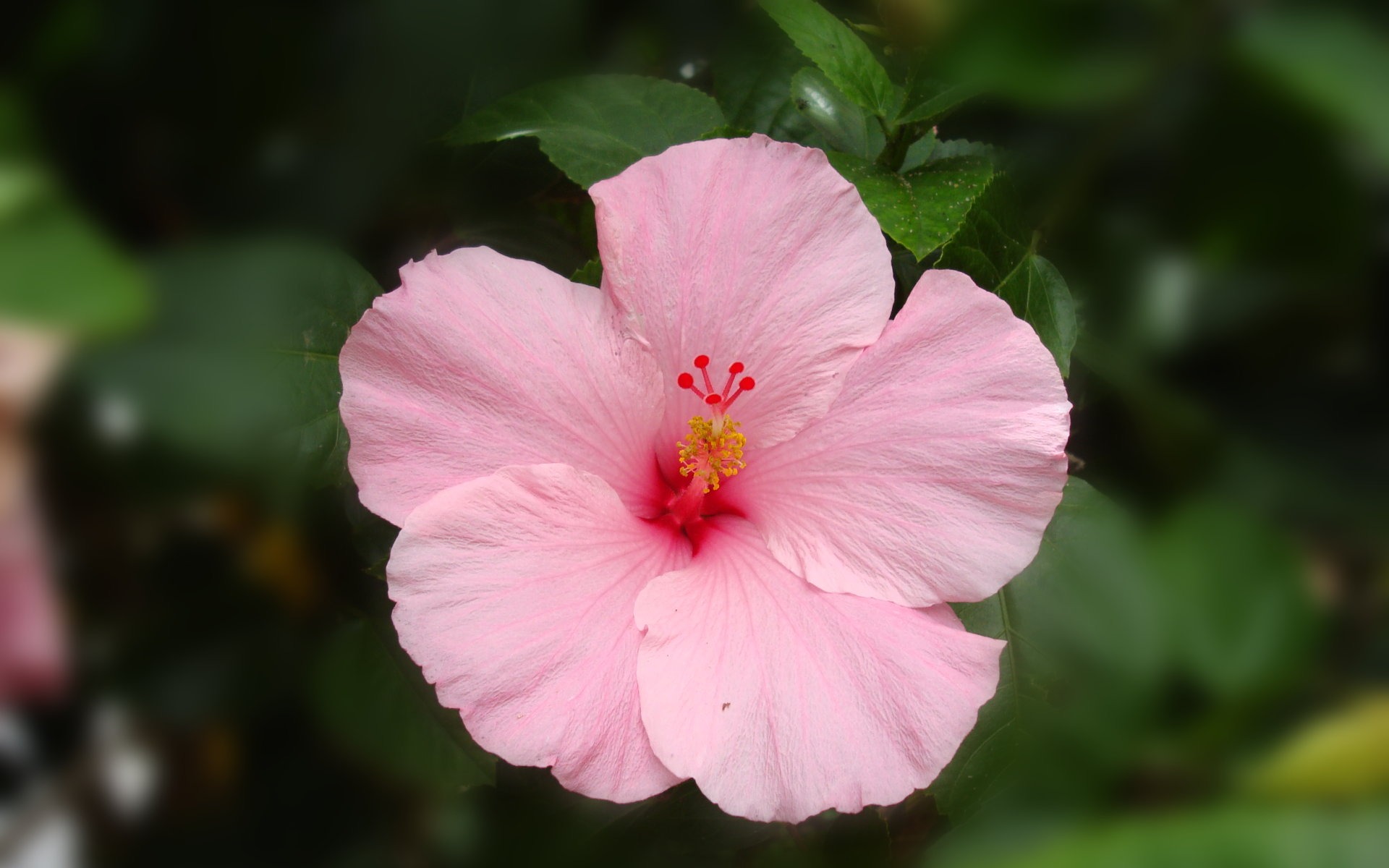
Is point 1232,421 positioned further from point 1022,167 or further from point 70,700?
point 70,700

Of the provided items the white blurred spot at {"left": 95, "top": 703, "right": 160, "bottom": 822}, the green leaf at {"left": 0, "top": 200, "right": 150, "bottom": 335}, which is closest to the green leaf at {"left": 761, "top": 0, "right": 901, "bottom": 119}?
the green leaf at {"left": 0, "top": 200, "right": 150, "bottom": 335}

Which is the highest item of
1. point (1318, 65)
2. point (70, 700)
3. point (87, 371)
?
point (1318, 65)

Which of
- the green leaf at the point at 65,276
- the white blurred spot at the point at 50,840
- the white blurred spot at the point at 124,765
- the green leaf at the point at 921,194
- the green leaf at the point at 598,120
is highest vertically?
the green leaf at the point at 921,194

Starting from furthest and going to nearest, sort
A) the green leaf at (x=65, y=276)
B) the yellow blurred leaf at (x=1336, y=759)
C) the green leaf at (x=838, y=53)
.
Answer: the green leaf at (x=838, y=53)
the yellow blurred leaf at (x=1336, y=759)
the green leaf at (x=65, y=276)

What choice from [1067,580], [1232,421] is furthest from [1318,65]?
[1067,580]

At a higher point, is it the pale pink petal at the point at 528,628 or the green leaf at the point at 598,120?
the green leaf at the point at 598,120

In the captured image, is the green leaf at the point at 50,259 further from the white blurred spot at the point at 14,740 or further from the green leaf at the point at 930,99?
the green leaf at the point at 930,99

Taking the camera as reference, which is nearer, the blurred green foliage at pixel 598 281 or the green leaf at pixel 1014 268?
the blurred green foliage at pixel 598 281

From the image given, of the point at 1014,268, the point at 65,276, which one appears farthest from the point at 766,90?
the point at 65,276

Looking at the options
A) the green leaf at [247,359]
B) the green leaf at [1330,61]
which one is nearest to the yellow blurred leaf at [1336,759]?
the green leaf at [1330,61]
